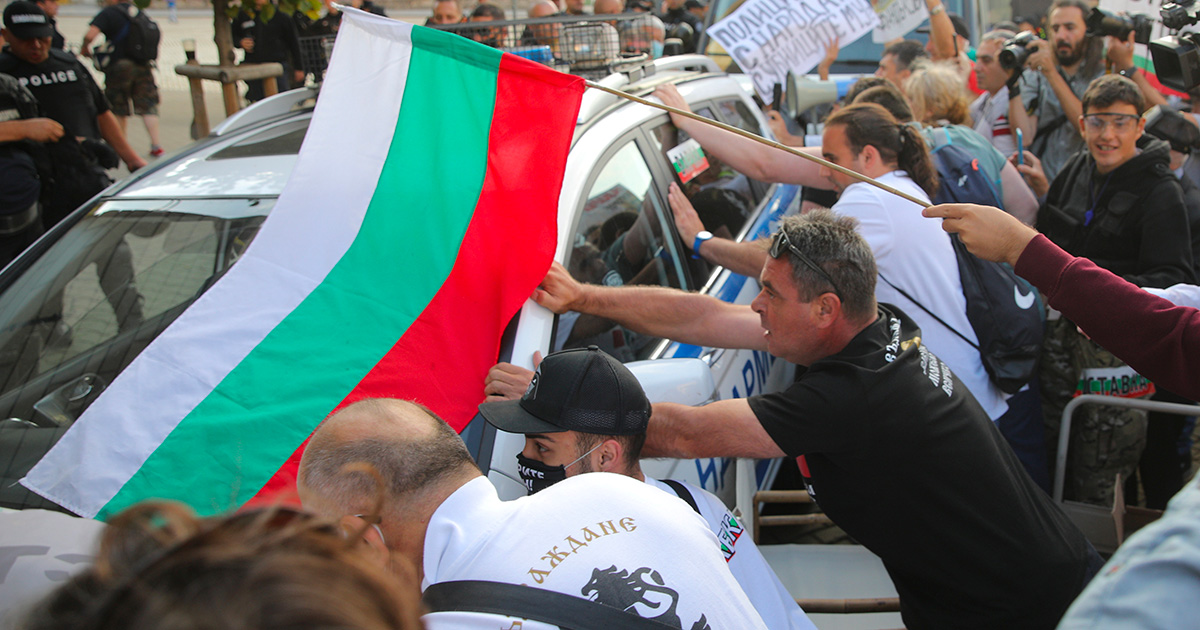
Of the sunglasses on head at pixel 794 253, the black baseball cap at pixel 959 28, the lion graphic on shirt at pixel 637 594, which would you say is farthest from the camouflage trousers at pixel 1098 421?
the black baseball cap at pixel 959 28

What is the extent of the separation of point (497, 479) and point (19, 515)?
3.22 ft

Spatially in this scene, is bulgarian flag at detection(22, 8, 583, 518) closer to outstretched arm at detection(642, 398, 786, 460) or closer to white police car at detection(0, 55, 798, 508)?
white police car at detection(0, 55, 798, 508)

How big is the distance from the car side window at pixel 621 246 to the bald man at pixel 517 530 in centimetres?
97

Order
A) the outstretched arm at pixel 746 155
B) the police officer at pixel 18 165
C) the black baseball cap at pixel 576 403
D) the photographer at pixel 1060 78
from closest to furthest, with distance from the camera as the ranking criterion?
1. the black baseball cap at pixel 576 403
2. the outstretched arm at pixel 746 155
3. the police officer at pixel 18 165
4. the photographer at pixel 1060 78

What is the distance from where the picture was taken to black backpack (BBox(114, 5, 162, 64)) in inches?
372

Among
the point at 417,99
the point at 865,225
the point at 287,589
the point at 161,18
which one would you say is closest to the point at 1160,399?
the point at 865,225

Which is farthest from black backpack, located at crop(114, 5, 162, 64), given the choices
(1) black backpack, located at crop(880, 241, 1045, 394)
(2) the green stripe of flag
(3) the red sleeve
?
(3) the red sleeve

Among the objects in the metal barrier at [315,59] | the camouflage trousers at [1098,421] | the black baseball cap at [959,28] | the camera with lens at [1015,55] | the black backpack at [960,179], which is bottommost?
the camouflage trousers at [1098,421]

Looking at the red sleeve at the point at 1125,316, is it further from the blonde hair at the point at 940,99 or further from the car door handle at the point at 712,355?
the blonde hair at the point at 940,99

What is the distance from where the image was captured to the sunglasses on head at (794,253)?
2.38 meters

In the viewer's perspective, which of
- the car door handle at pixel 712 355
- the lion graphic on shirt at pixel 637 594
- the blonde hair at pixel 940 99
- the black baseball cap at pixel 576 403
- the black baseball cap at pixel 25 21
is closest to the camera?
the lion graphic on shirt at pixel 637 594

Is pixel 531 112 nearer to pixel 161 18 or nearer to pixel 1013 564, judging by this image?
pixel 1013 564

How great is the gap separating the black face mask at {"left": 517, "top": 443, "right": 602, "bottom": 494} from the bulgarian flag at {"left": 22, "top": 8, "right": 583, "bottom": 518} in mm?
214

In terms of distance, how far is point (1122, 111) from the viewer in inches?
147
